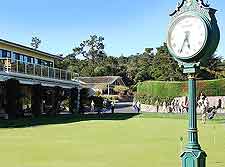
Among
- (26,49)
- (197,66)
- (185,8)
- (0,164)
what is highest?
(26,49)

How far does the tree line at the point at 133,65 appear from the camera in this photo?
73.0 metres

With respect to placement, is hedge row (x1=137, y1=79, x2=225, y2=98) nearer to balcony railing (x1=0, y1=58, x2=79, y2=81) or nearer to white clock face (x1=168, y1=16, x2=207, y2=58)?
balcony railing (x1=0, y1=58, x2=79, y2=81)

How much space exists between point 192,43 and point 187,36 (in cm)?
16

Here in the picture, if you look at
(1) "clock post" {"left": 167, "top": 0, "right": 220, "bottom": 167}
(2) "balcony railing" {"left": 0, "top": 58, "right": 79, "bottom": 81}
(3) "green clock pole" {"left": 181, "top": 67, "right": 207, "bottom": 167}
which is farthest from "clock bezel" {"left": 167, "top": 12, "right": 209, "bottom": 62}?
(2) "balcony railing" {"left": 0, "top": 58, "right": 79, "bottom": 81}

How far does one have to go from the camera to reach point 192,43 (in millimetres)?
7207

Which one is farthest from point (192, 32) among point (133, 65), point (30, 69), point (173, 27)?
point (133, 65)

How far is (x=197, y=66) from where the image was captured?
282 inches

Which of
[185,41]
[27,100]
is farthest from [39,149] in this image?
[27,100]

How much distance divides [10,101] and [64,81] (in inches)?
560

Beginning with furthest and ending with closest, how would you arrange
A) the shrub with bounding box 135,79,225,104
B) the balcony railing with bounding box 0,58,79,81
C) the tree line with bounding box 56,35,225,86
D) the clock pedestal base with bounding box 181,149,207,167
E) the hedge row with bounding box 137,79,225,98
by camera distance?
the tree line with bounding box 56,35,225,86 → the shrub with bounding box 135,79,225,104 → the hedge row with bounding box 137,79,225,98 → the balcony railing with bounding box 0,58,79,81 → the clock pedestal base with bounding box 181,149,207,167

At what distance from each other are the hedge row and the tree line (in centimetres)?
218

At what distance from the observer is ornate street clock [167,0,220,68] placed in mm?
7016

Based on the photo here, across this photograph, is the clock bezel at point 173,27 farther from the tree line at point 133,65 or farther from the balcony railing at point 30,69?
the balcony railing at point 30,69

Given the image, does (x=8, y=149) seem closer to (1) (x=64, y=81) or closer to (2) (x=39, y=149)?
(2) (x=39, y=149)
